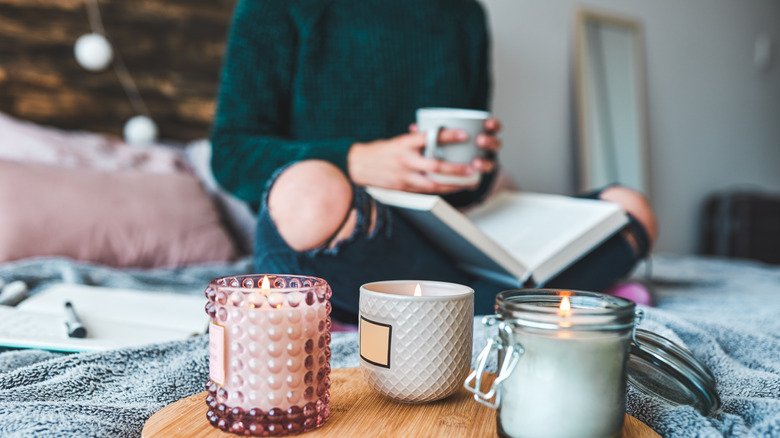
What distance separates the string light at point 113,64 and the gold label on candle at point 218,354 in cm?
144

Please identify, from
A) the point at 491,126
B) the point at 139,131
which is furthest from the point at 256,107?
the point at 139,131

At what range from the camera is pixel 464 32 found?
54.8 inches

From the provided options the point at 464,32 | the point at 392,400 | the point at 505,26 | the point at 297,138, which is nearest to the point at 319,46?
the point at 297,138

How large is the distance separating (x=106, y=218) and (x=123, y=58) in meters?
0.65

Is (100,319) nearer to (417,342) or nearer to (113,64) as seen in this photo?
(417,342)

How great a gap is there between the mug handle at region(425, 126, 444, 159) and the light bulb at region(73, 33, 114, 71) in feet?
3.79

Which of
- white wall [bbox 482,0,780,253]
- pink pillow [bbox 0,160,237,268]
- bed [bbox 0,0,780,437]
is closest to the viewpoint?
bed [bbox 0,0,780,437]

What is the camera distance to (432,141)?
0.88 m

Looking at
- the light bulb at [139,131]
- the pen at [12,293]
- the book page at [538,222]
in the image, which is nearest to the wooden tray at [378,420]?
the book page at [538,222]

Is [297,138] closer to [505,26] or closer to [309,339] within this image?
[309,339]

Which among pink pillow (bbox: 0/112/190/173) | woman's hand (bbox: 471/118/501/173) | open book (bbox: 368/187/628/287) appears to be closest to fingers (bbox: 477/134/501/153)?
woman's hand (bbox: 471/118/501/173)

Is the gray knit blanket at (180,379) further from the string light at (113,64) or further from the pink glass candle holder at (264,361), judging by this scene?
the string light at (113,64)

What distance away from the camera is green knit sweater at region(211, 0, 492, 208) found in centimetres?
106

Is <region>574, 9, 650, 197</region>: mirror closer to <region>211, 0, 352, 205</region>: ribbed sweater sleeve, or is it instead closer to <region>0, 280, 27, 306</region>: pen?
<region>211, 0, 352, 205</region>: ribbed sweater sleeve
